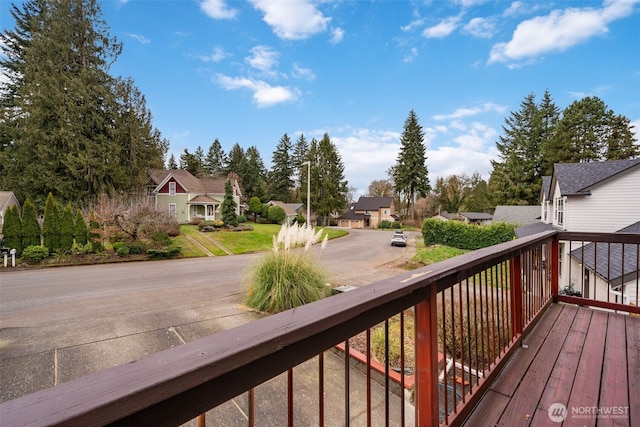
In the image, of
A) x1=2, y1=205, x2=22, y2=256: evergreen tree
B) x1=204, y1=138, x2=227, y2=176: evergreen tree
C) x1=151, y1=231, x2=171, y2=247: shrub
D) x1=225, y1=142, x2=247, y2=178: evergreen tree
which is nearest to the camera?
x1=2, y1=205, x2=22, y2=256: evergreen tree

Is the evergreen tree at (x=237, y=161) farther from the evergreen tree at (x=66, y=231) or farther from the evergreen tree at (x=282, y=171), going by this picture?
the evergreen tree at (x=66, y=231)

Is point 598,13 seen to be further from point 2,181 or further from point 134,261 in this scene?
point 2,181

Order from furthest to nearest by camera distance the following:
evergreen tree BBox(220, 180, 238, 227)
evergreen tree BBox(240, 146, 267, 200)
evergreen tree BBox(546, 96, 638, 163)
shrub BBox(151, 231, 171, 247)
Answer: evergreen tree BBox(240, 146, 267, 200), evergreen tree BBox(546, 96, 638, 163), evergreen tree BBox(220, 180, 238, 227), shrub BBox(151, 231, 171, 247)

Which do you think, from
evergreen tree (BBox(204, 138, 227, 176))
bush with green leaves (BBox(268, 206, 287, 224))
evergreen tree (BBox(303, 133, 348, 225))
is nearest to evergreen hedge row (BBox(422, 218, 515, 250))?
bush with green leaves (BBox(268, 206, 287, 224))

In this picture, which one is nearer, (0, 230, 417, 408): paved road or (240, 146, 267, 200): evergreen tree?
(0, 230, 417, 408): paved road

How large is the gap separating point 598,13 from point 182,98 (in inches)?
630

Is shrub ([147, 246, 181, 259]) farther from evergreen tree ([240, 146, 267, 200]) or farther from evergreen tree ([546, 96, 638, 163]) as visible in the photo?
evergreen tree ([546, 96, 638, 163])

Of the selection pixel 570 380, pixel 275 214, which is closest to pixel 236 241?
pixel 275 214

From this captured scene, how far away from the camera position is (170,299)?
6539 mm

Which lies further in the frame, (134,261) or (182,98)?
(182,98)

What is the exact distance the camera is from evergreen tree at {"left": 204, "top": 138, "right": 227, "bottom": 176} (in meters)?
44.6

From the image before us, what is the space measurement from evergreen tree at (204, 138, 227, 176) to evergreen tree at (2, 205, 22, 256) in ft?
111

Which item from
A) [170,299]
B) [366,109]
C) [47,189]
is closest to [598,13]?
[366,109]

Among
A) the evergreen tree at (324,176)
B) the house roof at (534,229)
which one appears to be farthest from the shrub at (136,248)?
the evergreen tree at (324,176)
